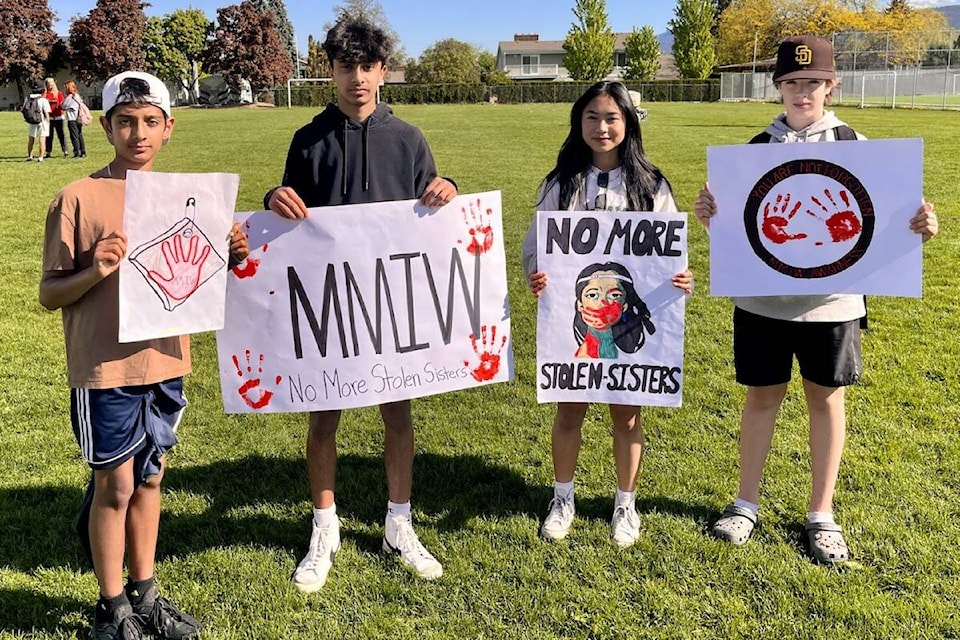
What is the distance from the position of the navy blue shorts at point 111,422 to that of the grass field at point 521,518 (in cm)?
85

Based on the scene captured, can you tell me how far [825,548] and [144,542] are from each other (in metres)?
2.83

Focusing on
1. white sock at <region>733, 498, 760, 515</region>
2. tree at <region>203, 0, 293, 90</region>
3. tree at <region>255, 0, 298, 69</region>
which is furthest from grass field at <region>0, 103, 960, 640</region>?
tree at <region>255, 0, 298, 69</region>

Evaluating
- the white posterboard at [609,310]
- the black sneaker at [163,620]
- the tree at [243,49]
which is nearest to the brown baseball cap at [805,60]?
the white posterboard at [609,310]

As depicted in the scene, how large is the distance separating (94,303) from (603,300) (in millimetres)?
1977

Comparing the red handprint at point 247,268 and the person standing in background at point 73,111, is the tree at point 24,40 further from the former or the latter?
the red handprint at point 247,268

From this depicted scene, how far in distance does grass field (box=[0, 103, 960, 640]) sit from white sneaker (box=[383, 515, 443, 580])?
6 cm

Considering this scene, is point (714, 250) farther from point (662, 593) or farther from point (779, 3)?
point (779, 3)

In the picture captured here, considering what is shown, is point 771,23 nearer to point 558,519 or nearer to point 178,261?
point 558,519

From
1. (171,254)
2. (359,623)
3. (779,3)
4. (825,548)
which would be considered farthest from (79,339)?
(779,3)

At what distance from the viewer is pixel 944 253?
840 cm

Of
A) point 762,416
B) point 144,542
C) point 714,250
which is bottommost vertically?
point 144,542

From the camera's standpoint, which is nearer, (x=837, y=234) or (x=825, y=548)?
(x=837, y=234)

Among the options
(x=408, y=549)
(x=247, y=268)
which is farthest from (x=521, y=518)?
(x=247, y=268)

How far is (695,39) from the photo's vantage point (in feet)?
227
